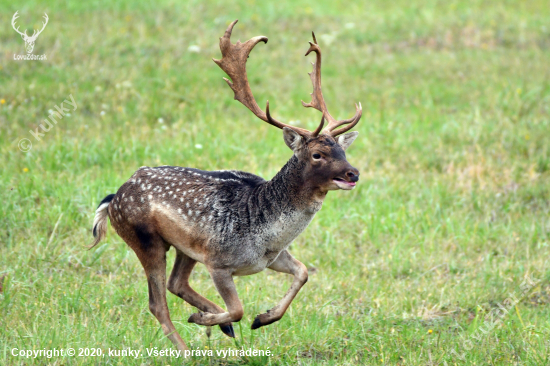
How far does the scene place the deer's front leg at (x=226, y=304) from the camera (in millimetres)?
5098

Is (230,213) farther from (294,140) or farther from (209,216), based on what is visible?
(294,140)

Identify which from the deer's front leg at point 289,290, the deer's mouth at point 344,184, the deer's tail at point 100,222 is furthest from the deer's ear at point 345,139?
the deer's tail at point 100,222

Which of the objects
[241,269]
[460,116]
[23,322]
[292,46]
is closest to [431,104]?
[460,116]

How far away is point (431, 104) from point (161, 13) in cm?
581

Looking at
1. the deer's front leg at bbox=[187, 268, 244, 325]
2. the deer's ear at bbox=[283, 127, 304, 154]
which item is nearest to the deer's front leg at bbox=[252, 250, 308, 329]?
the deer's front leg at bbox=[187, 268, 244, 325]

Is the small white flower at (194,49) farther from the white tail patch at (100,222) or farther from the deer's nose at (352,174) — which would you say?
the deer's nose at (352,174)

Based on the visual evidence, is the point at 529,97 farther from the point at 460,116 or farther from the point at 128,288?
the point at 128,288

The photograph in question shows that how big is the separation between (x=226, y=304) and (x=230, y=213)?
0.69 metres

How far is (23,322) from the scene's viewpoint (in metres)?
5.46

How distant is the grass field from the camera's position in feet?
18.6

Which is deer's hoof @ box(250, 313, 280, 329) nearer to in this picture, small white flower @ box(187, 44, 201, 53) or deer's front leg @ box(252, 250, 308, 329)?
deer's front leg @ box(252, 250, 308, 329)

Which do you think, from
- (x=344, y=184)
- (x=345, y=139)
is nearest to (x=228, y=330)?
(x=344, y=184)

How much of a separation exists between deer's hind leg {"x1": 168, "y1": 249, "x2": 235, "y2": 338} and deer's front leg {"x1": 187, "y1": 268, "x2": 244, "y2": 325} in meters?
0.40

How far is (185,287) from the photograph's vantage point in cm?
576
